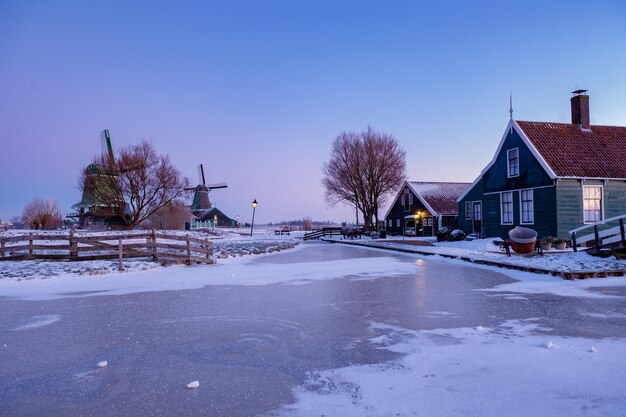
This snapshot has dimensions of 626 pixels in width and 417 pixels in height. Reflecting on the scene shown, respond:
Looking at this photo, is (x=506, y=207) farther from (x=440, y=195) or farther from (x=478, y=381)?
(x=478, y=381)

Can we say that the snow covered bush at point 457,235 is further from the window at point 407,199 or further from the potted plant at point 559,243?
the window at point 407,199

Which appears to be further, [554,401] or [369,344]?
[369,344]

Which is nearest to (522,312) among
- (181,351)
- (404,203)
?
(181,351)

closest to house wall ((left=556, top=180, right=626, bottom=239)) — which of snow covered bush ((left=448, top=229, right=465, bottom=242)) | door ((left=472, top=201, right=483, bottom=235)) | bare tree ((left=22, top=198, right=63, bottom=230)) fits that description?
door ((left=472, top=201, right=483, bottom=235))

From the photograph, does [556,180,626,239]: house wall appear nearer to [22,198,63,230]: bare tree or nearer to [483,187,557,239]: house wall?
[483,187,557,239]: house wall

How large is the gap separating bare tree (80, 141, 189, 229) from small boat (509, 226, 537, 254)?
36.8 meters

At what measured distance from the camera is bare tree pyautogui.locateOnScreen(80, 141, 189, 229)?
44.0 metres

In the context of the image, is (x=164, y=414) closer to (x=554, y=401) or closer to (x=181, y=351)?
(x=181, y=351)

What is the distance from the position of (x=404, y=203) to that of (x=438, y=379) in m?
45.2

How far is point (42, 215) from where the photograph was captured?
207 ft

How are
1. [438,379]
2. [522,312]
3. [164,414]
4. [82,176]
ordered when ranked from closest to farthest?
[164,414]
[438,379]
[522,312]
[82,176]

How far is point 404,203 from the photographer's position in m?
48.9

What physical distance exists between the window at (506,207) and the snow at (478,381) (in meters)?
22.6

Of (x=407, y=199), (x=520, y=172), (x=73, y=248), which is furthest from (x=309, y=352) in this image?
(x=407, y=199)
